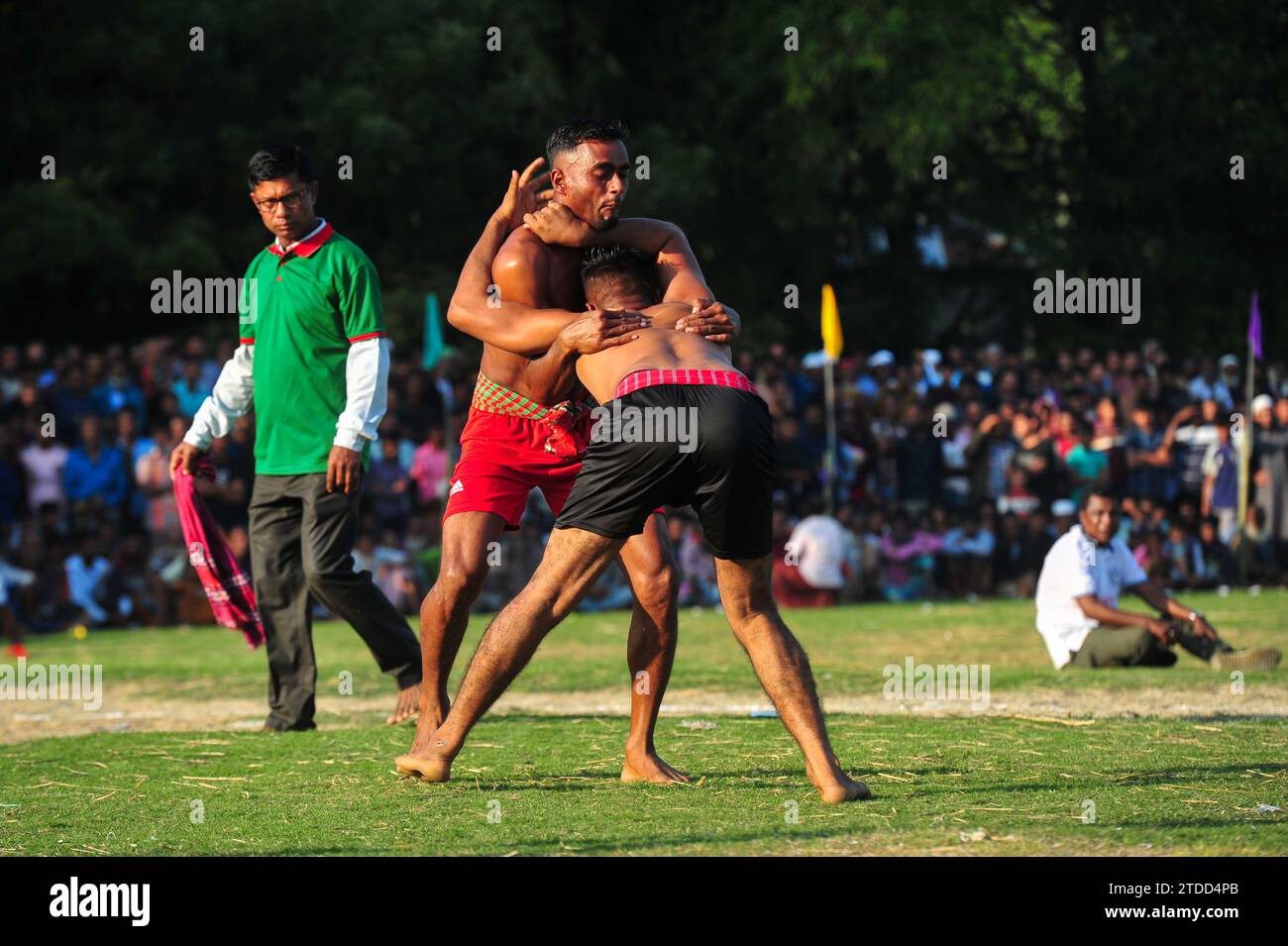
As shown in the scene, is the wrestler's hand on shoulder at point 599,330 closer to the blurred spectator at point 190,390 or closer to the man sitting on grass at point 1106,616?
the man sitting on grass at point 1106,616

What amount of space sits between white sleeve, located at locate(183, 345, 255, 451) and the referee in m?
0.03

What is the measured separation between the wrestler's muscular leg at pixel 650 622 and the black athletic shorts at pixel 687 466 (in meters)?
0.68

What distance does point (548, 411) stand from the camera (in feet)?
23.9

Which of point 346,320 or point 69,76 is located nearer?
point 346,320

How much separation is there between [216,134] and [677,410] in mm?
21590

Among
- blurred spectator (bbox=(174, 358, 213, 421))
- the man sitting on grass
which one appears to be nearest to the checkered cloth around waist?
the man sitting on grass

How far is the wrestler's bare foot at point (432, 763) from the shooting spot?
6.60 metres

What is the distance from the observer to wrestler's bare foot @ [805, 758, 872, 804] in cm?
604

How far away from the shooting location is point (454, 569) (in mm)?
7270

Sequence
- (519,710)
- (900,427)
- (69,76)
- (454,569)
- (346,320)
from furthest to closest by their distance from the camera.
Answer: (69,76) → (900,427) → (519,710) → (346,320) → (454,569)

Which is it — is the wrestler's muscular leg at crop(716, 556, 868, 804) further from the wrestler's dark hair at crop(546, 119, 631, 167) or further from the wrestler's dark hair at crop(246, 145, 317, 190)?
the wrestler's dark hair at crop(246, 145, 317, 190)

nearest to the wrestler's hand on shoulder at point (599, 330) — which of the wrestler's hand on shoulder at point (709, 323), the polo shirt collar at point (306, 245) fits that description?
the wrestler's hand on shoulder at point (709, 323)
